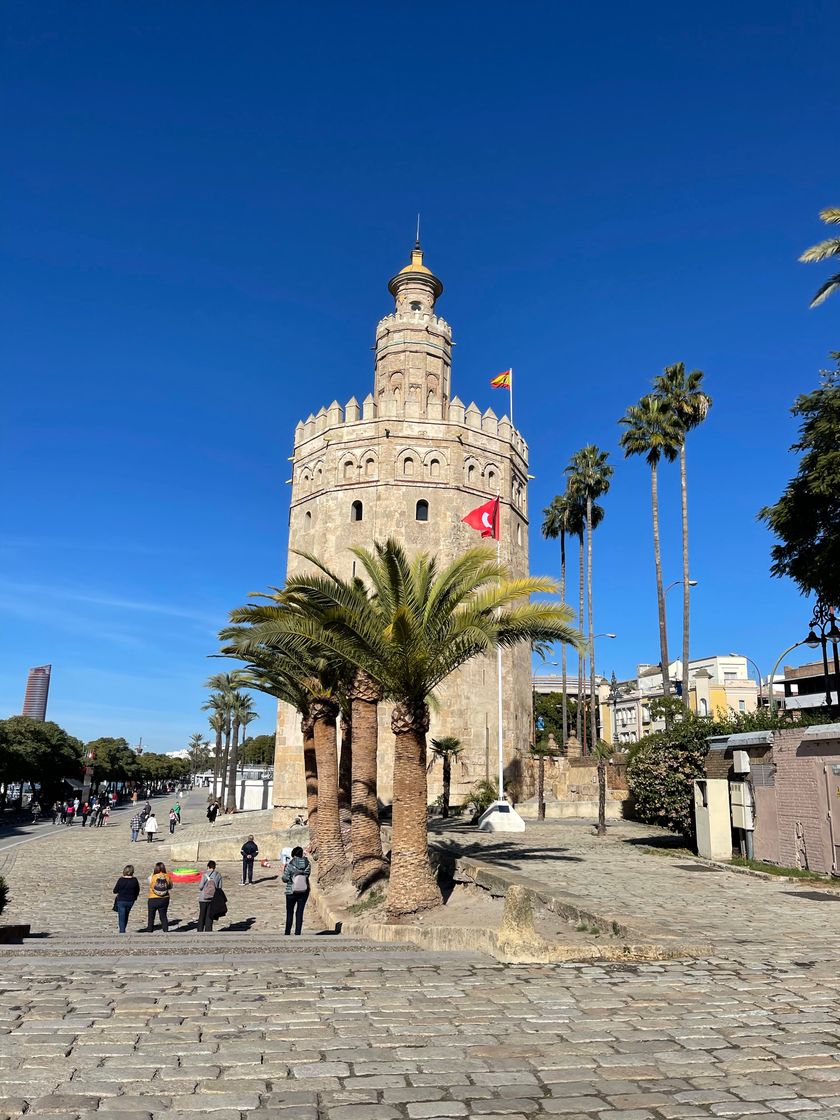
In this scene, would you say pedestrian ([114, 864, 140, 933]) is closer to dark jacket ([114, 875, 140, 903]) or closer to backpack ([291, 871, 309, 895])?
dark jacket ([114, 875, 140, 903])

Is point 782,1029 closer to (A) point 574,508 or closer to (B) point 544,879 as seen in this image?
(B) point 544,879

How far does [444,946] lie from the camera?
8.73m

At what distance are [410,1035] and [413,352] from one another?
3573cm

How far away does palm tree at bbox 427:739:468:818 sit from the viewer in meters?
31.6

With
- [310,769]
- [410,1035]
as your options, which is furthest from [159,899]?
[410,1035]

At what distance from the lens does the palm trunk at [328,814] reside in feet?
56.3

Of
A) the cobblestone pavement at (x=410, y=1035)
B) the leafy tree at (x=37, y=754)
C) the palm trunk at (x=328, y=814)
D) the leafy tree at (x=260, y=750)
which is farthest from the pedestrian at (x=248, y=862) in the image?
the leafy tree at (x=260, y=750)

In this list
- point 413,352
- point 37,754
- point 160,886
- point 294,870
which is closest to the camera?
point 294,870

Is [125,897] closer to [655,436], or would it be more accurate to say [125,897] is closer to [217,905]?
[217,905]

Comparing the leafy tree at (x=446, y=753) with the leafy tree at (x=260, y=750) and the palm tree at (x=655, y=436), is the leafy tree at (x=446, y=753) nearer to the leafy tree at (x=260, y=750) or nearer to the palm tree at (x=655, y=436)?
the palm tree at (x=655, y=436)

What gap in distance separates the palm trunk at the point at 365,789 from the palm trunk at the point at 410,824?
99.2 inches

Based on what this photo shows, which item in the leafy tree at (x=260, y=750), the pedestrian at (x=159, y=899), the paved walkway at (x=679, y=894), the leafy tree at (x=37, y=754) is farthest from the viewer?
the leafy tree at (x=260, y=750)

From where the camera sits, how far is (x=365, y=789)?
14977 millimetres

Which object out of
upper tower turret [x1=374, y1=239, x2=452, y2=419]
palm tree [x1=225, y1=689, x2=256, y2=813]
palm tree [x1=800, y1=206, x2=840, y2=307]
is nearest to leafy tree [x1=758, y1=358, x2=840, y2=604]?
palm tree [x1=800, y1=206, x2=840, y2=307]
